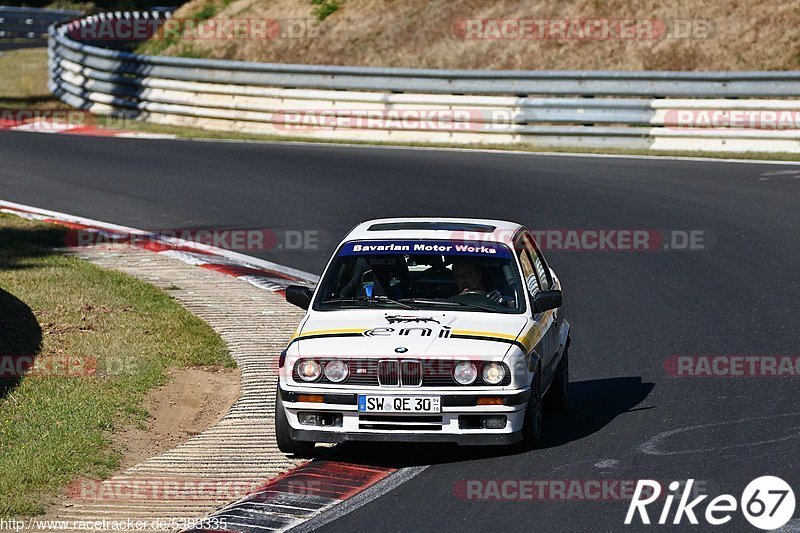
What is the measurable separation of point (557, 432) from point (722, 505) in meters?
1.90

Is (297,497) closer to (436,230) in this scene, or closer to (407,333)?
(407,333)

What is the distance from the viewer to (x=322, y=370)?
834cm

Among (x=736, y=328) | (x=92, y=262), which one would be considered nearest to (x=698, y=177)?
(x=736, y=328)

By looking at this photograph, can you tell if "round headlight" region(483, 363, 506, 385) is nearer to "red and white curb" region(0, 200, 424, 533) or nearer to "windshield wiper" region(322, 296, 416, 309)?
"red and white curb" region(0, 200, 424, 533)

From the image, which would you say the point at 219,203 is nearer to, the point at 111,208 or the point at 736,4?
the point at 111,208

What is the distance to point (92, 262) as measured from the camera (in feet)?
48.0

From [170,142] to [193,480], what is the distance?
16.6 metres

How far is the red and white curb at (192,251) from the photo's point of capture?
14086 mm

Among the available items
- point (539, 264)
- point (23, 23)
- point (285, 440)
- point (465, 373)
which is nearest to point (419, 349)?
point (465, 373)

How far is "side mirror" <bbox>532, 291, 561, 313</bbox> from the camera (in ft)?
29.3

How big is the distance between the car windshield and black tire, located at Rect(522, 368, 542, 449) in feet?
2.32

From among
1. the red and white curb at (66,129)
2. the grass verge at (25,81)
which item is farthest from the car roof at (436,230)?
the grass verge at (25,81)

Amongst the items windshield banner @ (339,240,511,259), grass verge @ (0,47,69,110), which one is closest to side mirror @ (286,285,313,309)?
windshield banner @ (339,240,511,259)

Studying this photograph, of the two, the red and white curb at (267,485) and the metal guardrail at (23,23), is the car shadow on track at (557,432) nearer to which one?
the red and white curb at (267,485)
